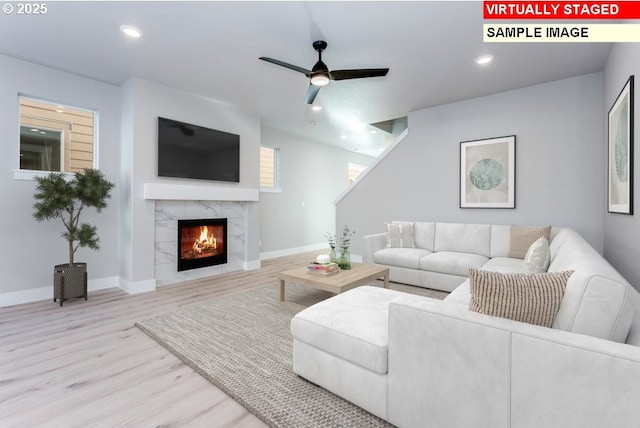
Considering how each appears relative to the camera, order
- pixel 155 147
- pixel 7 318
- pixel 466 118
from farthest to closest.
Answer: pixel 466 118, pixel 155 147, pixel 7 318

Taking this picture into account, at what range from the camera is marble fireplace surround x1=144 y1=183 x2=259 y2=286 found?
4.18 meters

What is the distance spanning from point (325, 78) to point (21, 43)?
311 centimetres

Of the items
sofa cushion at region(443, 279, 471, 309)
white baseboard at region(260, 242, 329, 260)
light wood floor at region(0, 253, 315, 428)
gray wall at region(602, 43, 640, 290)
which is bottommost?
light wood floor at region(0, 253, 315, 428)

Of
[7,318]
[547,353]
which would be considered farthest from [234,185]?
[547,353]

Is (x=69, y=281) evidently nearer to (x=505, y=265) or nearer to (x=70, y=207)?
(x=70, y=207)

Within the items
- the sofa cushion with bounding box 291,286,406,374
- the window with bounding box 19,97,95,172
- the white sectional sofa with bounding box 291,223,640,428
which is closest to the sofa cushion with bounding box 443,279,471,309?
the sofa cushion with bounding box 291,286,406,374

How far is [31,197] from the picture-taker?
11.4 feet

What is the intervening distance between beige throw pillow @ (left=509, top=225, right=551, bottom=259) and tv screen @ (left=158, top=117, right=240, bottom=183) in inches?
163

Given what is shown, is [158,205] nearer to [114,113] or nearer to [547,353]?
[114,113]

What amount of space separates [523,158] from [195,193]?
15.5ft

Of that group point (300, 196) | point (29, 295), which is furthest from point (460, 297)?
point (300, 196)

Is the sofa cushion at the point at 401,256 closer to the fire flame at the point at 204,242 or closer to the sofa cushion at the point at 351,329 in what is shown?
the sofa cushion at the point at 351,329

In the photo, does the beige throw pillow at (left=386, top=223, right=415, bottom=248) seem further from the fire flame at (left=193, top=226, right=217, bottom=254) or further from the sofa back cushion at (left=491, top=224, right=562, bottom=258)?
the fire flame at (left=193, top=226, right=217, bottom=254)

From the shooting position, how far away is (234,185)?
5070 millimetres
